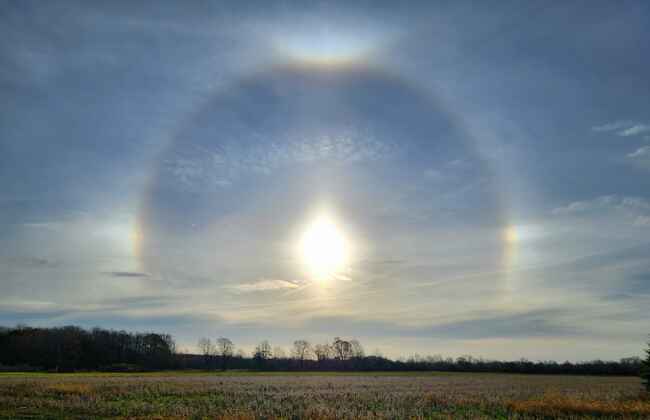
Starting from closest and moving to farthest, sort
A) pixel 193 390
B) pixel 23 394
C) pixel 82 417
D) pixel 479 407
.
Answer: pixel 82 417
pixel 479 407
pixel 23 394
pixel 193 390

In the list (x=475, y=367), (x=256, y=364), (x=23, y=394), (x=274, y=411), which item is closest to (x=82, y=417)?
(x=274, y=411)

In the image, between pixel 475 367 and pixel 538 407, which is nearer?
pixel 538 407

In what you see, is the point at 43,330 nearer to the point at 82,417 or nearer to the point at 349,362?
the point at 349,362

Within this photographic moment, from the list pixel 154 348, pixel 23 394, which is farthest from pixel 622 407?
pixel 154 348

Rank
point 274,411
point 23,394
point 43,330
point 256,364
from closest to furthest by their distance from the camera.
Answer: point 274,411 → point 23,394 → point 43,330 → point 256,364

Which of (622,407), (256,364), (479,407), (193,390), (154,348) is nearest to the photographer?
(622,407)

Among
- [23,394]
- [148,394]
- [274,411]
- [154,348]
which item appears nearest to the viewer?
[274,411]

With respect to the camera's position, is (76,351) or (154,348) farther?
(154,348)

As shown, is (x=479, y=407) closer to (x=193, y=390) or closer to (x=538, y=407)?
(x=538, y=407)

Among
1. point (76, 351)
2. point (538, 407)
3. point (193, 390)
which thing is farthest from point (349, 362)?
point (538, 407)

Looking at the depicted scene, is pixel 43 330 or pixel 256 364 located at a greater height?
pixel 43 330
